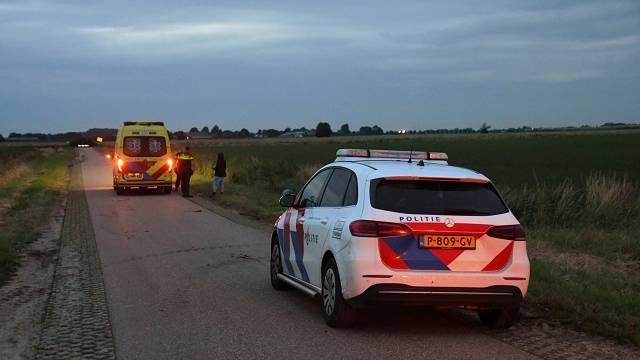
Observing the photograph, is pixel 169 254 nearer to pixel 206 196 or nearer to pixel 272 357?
pixel 272 357

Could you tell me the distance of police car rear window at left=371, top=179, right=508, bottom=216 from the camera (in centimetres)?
698

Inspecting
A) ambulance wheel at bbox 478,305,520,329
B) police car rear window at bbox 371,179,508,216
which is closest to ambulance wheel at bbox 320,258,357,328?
police car rear window at bbox 371,179,508,216

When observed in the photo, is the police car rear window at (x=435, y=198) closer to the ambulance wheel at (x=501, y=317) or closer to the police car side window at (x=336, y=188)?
the police car side window at (x=336, y=188)

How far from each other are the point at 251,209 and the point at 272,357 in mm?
14572

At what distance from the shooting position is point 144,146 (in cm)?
2712

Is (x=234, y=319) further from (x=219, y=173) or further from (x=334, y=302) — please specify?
(x=219, y=173)

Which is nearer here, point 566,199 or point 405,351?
point 405,351

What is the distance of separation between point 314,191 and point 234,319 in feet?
5.79

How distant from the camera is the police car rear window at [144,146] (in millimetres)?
26922

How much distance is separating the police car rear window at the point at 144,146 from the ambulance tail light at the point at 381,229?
69.5ft

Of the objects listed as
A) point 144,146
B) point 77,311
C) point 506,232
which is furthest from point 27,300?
point 144,146

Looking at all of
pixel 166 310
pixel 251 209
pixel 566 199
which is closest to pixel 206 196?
pixel 251 209

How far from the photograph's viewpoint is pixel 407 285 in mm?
6730

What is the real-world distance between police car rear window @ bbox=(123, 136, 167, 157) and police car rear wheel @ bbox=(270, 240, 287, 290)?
18179 millimetres
